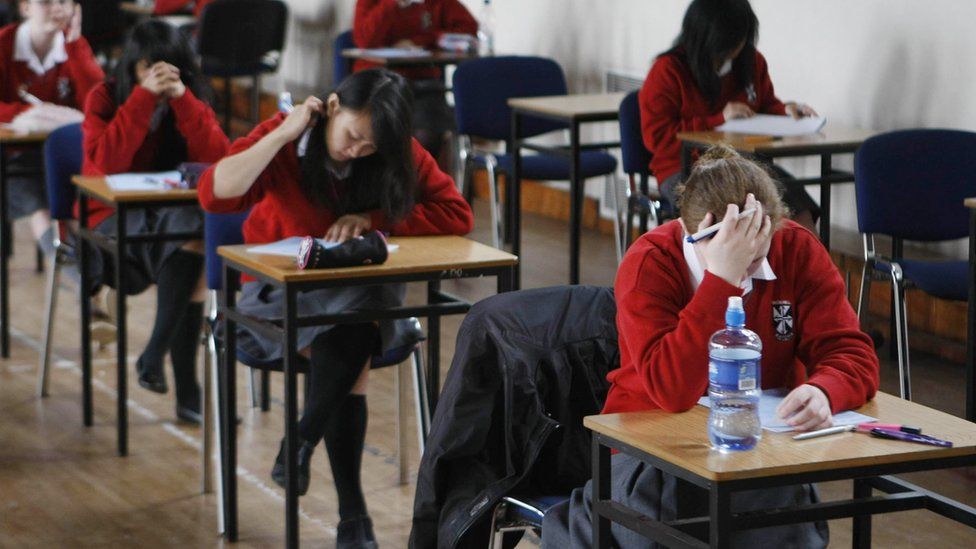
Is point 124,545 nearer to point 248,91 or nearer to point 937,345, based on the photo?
point 937,345

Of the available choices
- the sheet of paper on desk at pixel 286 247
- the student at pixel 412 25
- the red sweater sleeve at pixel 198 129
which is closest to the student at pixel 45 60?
the red sweater sleeve at pixel 198 129

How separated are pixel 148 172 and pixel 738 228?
8.66 ft

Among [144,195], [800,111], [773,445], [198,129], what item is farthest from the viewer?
[800,111]

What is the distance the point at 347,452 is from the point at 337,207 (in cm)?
57

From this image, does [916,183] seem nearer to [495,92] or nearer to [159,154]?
[495,92]

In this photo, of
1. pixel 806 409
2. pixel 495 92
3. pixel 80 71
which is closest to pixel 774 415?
pixel 806 409

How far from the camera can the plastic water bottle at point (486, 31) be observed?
7047 mm

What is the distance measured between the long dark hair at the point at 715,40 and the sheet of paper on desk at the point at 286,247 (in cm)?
192

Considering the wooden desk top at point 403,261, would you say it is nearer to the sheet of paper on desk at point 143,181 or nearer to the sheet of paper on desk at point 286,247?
the sheet of paper on desk at point 286,247

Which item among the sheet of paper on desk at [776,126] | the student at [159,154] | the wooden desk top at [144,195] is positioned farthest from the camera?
the sheet of paper on desk at [776,126]

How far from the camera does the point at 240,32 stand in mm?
8430

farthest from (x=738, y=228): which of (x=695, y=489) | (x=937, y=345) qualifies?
(x=937, y=345)

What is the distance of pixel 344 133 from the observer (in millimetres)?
3242

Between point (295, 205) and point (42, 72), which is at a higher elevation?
point (42, 72)
